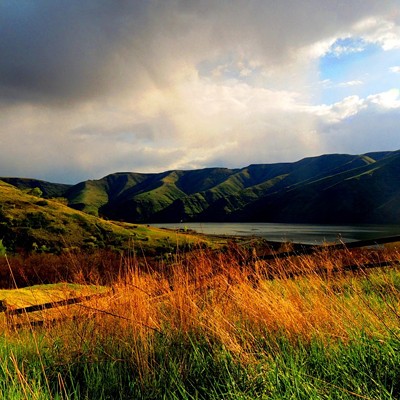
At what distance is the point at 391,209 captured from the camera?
17325 centimetres

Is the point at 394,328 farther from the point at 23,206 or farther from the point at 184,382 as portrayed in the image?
the point at 23,206

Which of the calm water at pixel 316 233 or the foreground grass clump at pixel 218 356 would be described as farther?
the calm water at pixel 316 233

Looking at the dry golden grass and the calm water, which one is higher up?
the dry golden grass

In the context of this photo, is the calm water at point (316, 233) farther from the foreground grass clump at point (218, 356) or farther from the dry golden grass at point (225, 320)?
the foreground grass clump at point (218, 356)

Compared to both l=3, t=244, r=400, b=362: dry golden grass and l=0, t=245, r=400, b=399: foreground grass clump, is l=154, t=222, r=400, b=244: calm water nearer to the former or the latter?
l=3, t=244, r=400, b=362: dry golden grass

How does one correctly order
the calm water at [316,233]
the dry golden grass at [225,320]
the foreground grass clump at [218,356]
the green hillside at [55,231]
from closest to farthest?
the foreground grass clump at [218,356]
the dry golden grass at [225,320]
the green hillside at [55,231]
the calm water at [316,233]

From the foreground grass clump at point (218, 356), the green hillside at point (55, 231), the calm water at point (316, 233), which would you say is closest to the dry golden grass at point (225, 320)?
the foreground grass clump at point (218, 356)

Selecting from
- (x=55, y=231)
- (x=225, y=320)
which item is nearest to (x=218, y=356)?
(x=225, y=320)

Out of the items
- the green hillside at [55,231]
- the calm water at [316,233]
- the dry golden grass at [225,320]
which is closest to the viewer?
the dry golden grass at [225,320]

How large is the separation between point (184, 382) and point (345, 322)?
6.13 feet

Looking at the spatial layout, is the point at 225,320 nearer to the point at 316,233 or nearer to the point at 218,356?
the point at 218,356

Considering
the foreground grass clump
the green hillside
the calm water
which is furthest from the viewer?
the calm water

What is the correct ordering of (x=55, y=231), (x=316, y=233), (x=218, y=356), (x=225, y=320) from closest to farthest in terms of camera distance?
(x=218, y=356)
(x=225, y=320)
(x=55, y=231)
(x=316, y=233)

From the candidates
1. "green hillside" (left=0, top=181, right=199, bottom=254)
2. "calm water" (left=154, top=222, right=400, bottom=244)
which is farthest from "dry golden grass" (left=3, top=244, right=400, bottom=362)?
"calm water" (left=154, top=222, right=400, bottom=244)
